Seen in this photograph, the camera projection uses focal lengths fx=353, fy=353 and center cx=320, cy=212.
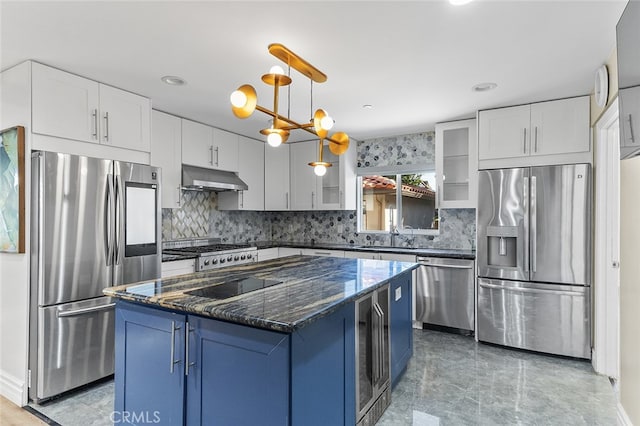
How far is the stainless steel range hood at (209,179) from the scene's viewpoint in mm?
3939

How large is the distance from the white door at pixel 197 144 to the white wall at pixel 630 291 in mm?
3902

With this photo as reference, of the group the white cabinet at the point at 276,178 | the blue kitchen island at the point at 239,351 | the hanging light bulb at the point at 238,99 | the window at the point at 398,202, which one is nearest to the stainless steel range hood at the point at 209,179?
the white cabinet at the point at 276,178

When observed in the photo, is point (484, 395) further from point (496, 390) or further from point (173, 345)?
point (173, 345)

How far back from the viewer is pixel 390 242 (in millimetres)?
4941

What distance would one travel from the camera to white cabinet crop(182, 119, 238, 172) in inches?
160

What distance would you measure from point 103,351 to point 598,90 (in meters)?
4.40

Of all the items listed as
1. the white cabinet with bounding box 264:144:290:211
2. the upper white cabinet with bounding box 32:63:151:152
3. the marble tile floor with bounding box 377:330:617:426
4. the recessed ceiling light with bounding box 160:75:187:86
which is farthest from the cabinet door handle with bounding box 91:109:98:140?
the marble tile floor with bounding box 377:330:617:426

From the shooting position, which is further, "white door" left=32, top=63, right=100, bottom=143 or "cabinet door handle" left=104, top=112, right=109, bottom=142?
"cabinet door handle" left=104, top=112, right=109, bottom=142

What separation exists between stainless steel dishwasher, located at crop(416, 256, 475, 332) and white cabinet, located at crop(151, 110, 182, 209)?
9.44ft

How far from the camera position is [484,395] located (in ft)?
8.59

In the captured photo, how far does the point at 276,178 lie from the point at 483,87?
3106 millimetres

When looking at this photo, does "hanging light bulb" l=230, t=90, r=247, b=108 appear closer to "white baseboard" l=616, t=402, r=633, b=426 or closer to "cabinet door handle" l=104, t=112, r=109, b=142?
"cabinet door handle" l=104, t=112, r=109, b=142

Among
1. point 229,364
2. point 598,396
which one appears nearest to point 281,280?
point 229,364

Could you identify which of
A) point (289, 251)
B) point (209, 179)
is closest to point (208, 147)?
point (209, 179)
